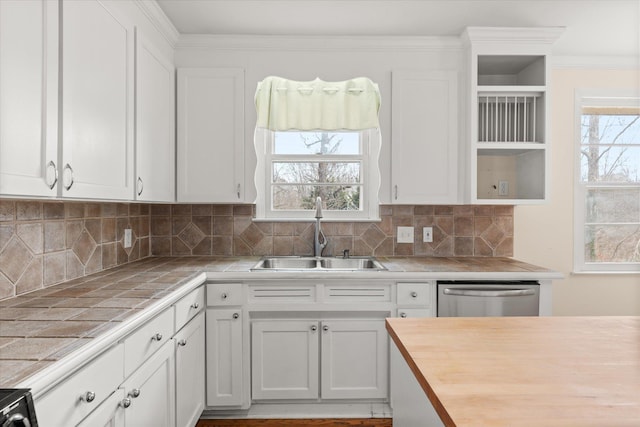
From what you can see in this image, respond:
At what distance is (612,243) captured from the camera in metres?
3.12

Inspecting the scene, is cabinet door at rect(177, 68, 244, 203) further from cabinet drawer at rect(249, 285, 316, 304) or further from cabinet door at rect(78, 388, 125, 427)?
cabinet door at rect(78, 388, 125, 427)

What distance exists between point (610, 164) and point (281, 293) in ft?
8.83

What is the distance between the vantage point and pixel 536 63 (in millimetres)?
2727

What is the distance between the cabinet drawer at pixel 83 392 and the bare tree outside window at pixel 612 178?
3256 mm

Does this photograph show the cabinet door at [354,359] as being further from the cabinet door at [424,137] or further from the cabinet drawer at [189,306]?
the cabinet door at [424,137]

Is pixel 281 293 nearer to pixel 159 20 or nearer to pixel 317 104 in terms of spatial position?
pixel 317 104

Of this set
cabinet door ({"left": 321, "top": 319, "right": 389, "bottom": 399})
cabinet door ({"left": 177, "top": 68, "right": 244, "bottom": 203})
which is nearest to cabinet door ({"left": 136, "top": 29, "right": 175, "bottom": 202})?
cabinet door ({"left": 177, "top": 68, "right": 244, "bottom": 203})

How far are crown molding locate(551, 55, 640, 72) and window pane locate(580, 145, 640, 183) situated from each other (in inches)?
23.4

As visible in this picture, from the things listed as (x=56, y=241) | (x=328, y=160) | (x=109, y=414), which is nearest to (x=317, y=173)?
(x=328, y=160)

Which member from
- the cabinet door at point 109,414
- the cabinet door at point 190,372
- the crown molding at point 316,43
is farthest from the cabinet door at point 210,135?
the cabinet door at point 109,414

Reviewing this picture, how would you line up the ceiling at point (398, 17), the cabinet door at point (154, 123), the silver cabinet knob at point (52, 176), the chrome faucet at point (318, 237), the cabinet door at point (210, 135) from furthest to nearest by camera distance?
1. the chrome faucet at point (318, 237)
2. the cabinet door at point (210, 135)
3. the ceiling at point (398, 17)
4. the cabinet door at point (154, 123)
5. the silver cabinet knob at point (52, 176)

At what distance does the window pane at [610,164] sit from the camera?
310cm

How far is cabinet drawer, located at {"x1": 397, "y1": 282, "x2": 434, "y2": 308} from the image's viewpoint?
7.64 feet

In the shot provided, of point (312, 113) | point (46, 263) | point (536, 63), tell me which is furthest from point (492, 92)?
point (46, 263)
